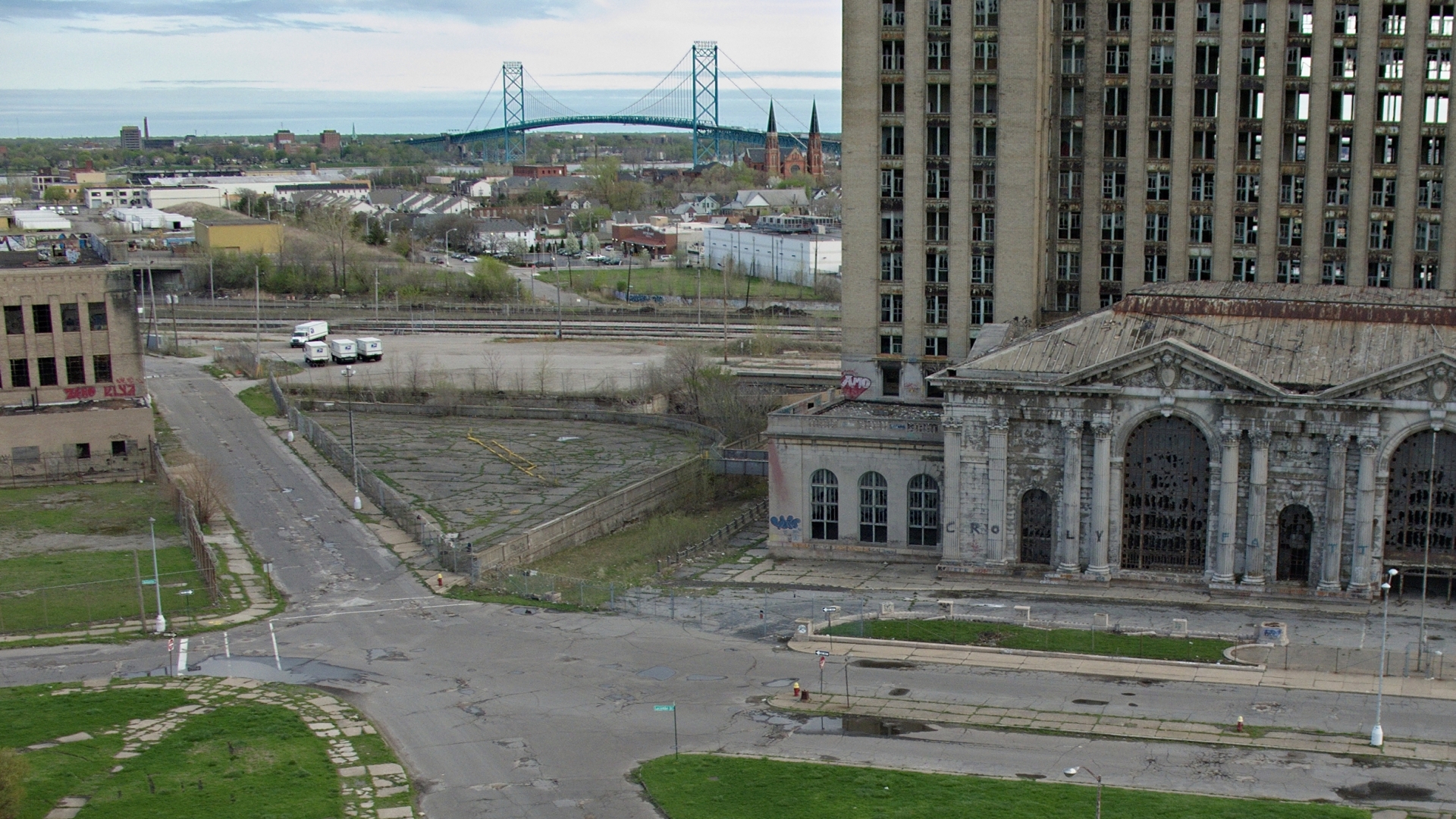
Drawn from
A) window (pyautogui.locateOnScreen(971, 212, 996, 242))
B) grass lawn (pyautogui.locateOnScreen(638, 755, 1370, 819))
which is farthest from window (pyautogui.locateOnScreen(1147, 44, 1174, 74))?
grass lawn (pyautogui.locateOnScreen(638, 755, 1370, 819))

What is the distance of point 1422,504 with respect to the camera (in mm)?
69250

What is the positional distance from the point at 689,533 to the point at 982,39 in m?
31.6

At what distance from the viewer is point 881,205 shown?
90.6 m

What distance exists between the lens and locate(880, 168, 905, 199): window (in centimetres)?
8988

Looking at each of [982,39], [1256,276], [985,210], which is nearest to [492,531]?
[985,210]

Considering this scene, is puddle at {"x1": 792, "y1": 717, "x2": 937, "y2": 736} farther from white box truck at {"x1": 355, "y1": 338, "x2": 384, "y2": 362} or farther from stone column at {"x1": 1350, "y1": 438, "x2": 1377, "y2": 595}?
white box truck at {"x1": 355, "y1": 338, "x2": 384, "y2": 362}

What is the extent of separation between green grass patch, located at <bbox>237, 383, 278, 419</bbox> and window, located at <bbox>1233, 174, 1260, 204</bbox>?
2785 inches

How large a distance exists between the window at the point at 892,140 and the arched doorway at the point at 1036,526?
24.1m

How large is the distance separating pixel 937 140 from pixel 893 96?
3590 mm

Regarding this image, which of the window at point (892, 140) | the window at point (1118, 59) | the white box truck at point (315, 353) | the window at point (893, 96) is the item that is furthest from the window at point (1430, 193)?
the white box truck at point (315, 353)

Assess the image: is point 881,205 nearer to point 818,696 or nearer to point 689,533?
point 689,533

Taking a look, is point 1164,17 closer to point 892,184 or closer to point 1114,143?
point 1114,143

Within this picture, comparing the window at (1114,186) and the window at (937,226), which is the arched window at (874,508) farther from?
the window at (1114,186)

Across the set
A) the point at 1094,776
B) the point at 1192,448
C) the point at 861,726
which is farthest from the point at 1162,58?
the point at 1094,776
